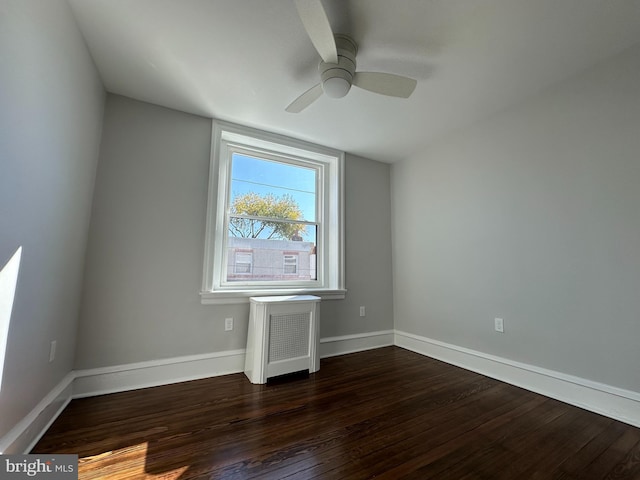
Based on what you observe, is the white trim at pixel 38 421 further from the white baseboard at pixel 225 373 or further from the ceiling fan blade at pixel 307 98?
the ceiling fan blade at pixel 307 98

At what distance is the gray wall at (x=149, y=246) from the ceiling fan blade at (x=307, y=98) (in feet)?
3.50

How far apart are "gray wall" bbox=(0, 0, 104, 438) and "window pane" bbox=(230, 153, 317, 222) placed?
1.23 meters

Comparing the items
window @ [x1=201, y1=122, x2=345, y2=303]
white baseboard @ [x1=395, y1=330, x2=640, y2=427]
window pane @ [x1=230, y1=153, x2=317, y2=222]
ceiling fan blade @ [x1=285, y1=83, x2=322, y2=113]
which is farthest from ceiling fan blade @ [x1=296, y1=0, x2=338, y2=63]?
white baseboard @ [x1=395, y1=330, x2=640, y2=427]

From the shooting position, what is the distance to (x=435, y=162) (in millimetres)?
3068

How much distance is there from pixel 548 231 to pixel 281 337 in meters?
2.34

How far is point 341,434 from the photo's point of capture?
5.06 feet

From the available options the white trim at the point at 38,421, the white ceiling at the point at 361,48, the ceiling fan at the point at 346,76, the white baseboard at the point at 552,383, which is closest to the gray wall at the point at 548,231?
the white baseboard at the point at 552,383

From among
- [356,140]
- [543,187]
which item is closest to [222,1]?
A: [356,140]

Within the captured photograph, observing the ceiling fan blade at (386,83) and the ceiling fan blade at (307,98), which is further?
the ceiling fan blade at (307,98)

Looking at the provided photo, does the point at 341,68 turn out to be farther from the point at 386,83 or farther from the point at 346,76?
the point at 386,83

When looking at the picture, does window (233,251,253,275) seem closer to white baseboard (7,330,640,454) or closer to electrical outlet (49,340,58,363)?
white baseboard (7,330,640,454)

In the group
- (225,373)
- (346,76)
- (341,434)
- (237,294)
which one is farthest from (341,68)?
(225,373)

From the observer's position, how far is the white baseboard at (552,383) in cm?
167

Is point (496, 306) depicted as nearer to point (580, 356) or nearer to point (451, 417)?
point (580, 356)
